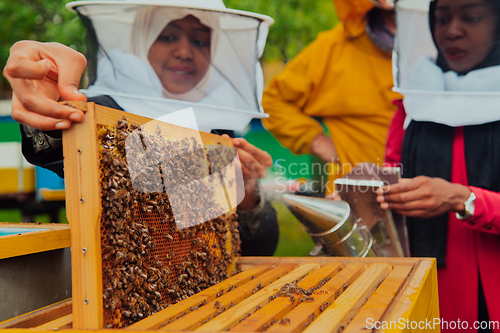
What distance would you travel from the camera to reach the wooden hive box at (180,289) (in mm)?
1032

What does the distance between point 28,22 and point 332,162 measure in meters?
8.85

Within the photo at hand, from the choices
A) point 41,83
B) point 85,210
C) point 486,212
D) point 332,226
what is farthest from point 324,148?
point 85,210

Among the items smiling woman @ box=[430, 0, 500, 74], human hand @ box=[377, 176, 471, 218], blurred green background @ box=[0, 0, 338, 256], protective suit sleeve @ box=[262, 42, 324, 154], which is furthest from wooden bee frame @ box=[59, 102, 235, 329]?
blurred green background @ box=[0, 0, 338, 256]

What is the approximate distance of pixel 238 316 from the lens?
3.58 feet

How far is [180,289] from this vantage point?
1386 millimetres

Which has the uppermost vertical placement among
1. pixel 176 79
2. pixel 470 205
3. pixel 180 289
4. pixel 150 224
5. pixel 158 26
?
pixel 158 26

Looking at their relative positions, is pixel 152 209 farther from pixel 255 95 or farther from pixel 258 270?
pixel 255 95

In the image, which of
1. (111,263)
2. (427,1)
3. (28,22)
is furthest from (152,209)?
(28,22)

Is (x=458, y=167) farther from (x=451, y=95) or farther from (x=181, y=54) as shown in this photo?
(x=181, y=54)

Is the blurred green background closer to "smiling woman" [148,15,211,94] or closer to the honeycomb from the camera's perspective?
"smiling woman" [148,15,211,94]

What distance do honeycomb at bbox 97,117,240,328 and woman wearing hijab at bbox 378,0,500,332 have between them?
3.63ft

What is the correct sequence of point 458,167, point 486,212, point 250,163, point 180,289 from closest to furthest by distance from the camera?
point 180,289 → point 250,163 → point 486,212 → point 458,167

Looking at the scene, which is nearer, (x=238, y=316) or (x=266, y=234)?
(x=238, y=316)

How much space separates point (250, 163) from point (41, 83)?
38.7 inches
